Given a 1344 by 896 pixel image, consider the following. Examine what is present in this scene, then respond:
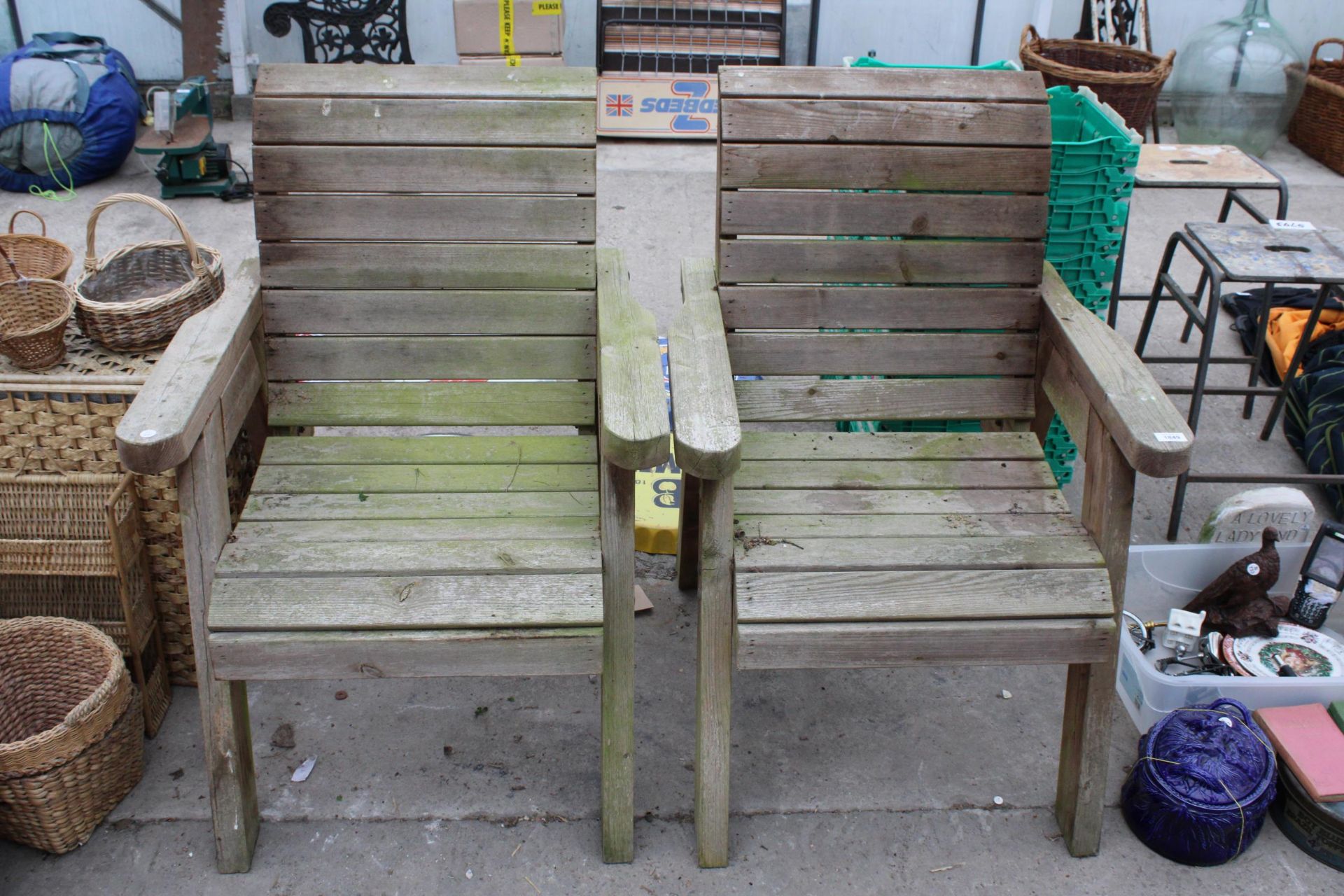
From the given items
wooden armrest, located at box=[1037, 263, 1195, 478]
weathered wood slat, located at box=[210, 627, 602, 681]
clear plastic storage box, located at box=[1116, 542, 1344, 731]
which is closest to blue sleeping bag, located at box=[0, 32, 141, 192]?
weathered wood slat, located at box=[210, 627, 602, 681]

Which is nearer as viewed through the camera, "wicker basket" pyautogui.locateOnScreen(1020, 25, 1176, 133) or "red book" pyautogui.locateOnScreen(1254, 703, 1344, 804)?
"red book" pyautogui.locateOnScreen(1254, 703, 1344, 804)

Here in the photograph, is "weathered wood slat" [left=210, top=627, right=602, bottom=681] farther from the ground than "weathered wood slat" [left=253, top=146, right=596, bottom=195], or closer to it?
closer to it

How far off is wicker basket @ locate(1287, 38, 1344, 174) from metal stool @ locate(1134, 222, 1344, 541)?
3.51m

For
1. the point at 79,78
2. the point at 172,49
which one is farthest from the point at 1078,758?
the point at 172,49

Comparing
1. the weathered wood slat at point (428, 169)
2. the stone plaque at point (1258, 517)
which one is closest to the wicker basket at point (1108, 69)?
the stone plaque at point (1258, 517)

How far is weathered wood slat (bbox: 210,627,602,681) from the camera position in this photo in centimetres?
213

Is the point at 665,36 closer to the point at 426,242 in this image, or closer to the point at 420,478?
the point at 426,242

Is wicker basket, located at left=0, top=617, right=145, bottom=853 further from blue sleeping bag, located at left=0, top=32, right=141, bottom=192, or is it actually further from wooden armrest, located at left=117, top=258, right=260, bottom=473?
blue sleeping bag, located at left=0, top=32, right=141, bottom=192

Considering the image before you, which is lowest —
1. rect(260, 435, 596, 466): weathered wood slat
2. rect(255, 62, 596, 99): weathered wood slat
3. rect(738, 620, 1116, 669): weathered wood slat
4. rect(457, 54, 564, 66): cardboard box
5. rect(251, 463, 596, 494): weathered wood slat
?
rect(738, 620, 1116, 669): weathered wood slat

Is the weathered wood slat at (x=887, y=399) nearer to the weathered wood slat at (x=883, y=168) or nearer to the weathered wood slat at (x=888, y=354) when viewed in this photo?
the weathered wood slat at (x=888, y=354)

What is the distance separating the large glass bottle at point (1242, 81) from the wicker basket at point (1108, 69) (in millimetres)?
685

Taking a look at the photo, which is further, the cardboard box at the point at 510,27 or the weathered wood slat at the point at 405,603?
the cardboard box at the point at 510,27

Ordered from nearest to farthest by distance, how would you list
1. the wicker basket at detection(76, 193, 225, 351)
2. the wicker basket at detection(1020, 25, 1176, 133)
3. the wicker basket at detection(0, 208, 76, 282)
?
the wicker basket at detection(76, 193, 225, 351)
the wicker basket at detection(0, 208, 76, 282)
the wicker basket at detection(1020, 25, 1176, 133)

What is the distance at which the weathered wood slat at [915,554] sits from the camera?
2268mm
